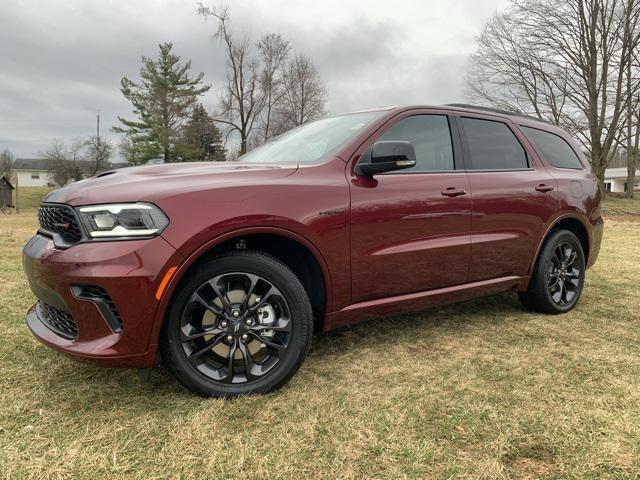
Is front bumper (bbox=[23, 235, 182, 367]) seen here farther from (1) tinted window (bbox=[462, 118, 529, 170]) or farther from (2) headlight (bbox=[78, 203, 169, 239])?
(1) tinted window (bbox=[462, 118, 529, 170])

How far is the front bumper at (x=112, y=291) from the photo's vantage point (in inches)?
85.3

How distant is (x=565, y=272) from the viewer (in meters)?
4.18

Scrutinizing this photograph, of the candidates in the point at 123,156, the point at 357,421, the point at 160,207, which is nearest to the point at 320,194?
the point at 160,207

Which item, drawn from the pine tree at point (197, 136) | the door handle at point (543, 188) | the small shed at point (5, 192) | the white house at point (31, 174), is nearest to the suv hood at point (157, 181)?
the door handle at point (543, 188)

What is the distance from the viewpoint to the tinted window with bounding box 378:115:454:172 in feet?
10.6

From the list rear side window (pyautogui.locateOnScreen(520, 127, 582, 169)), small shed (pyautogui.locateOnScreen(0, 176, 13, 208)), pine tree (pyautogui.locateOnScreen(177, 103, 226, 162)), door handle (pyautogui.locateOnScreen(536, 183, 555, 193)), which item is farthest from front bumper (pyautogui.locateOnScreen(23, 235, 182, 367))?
small shed (pyautogui.locateOnScreen(0, 176, 13, 208))

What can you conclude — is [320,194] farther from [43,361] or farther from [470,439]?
[43,361]

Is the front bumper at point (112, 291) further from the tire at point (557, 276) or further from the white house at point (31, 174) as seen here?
the white house at point (31, 174)

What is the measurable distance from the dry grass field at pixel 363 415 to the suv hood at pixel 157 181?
1069mm

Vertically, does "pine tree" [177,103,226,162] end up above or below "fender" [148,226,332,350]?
above

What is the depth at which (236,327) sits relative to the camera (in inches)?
97.0

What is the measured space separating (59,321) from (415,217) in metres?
2.12

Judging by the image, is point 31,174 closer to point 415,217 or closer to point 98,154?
point 98,154

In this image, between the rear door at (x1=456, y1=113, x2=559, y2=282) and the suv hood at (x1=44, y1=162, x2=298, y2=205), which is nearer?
the suv hood at (x1=44, y1=162, x2=298, y2=205)
